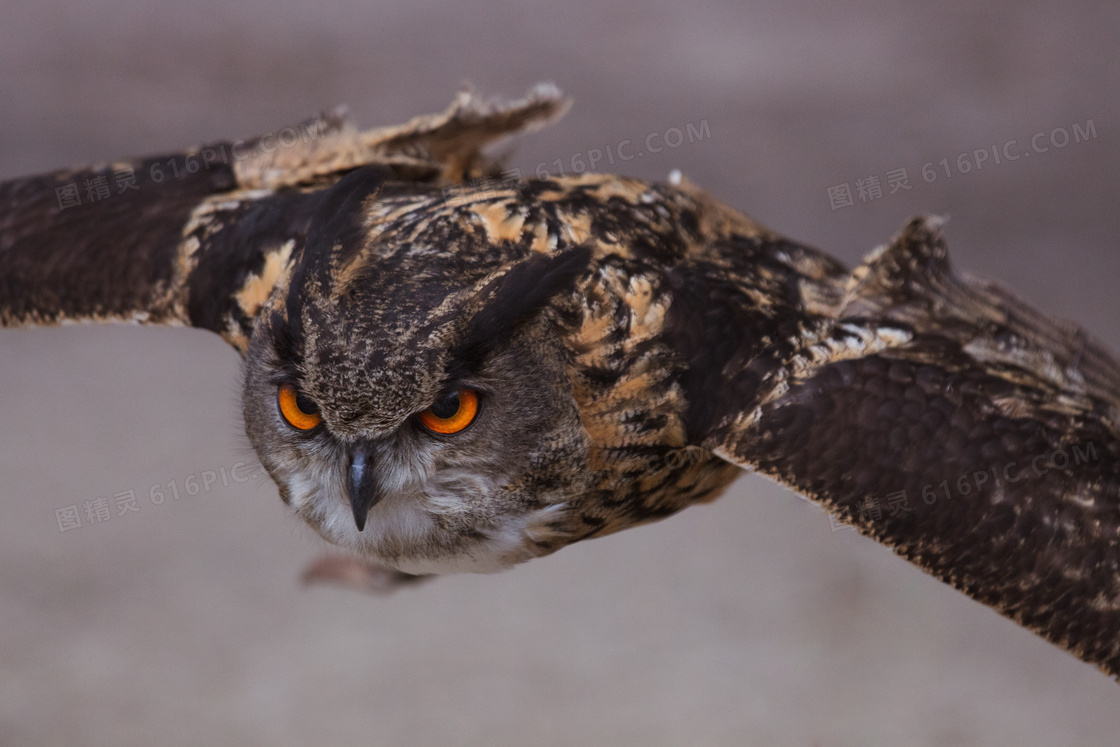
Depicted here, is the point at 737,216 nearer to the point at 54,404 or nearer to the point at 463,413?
the point at 463,413

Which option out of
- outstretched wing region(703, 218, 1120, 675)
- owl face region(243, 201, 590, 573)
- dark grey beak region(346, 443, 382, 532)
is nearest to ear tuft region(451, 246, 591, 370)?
owl face region(243, 201, 590, 573)

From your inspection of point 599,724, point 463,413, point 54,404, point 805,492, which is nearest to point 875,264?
point 805,492

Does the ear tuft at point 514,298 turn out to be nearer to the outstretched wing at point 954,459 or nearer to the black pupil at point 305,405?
the black pupil at point 305,405

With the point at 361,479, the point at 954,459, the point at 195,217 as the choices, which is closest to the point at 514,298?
the point at 361,479

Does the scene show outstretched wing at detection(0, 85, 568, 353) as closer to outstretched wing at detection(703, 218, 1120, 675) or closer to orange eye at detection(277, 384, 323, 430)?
orange eye at detection(277, 384, 323, 430)

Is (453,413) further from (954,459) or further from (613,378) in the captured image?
(954,459)

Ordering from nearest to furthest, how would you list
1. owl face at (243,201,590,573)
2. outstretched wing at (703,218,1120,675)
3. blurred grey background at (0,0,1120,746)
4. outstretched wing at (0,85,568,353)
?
owl face at (243,201,590,573) < outstretched wing at (703,218,1120,675) < outstretched wing at (0,85,568,353) < blurred grey background at (0,0,1120,746)

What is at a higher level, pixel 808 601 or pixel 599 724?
pixel 808 601

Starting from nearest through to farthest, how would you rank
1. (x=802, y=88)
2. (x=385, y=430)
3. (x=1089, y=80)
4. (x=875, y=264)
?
(x=385, y=430), (x=875, y=264), (x=1089, y=80), (x=802, y=88)

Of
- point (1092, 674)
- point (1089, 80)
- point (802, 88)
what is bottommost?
point (1092, 674)
